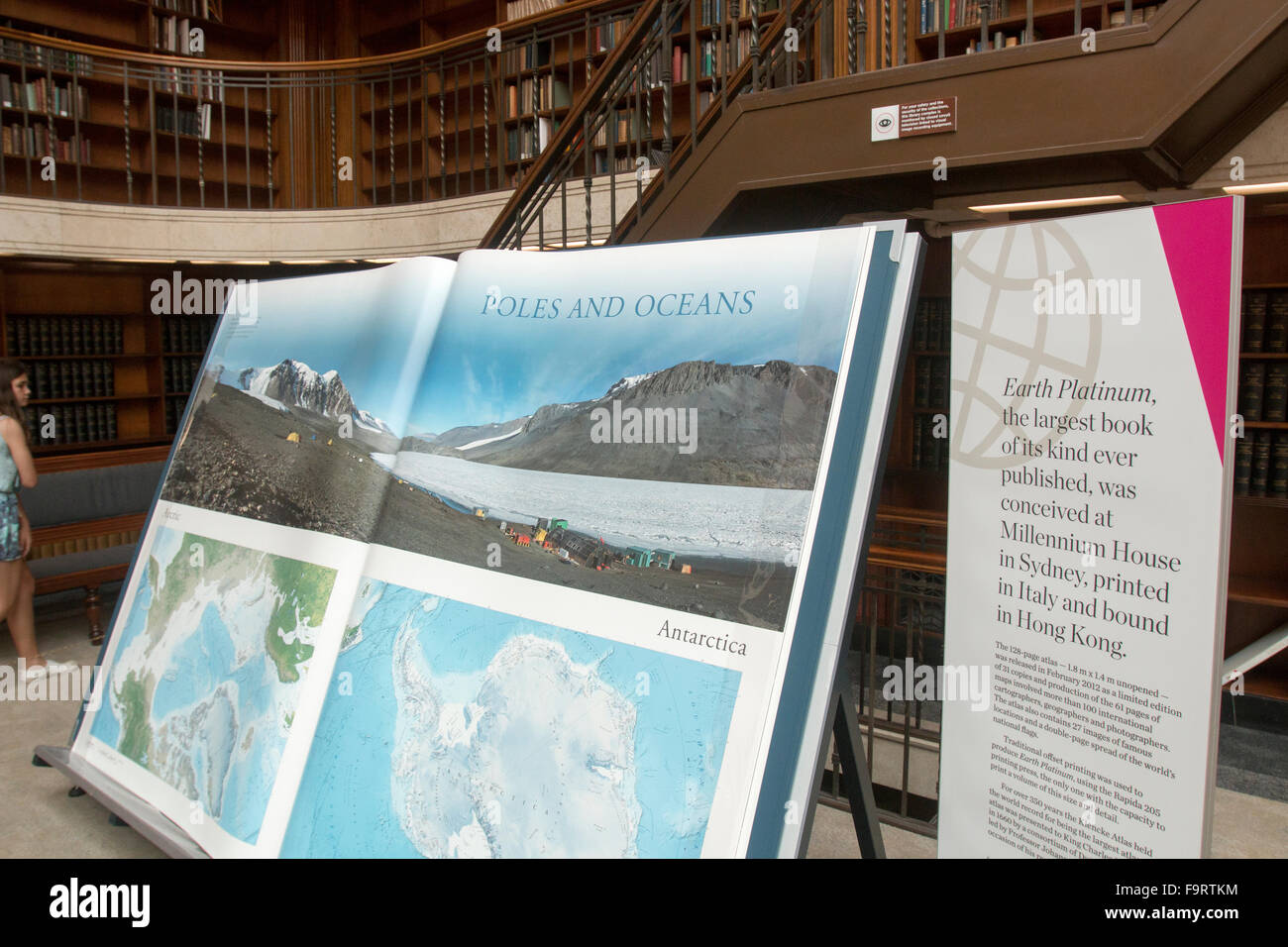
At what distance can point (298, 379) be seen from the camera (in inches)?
65.1

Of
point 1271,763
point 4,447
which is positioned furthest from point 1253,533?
point 4,447

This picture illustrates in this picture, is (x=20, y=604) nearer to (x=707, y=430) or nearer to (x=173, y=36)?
(x=707, y=430)

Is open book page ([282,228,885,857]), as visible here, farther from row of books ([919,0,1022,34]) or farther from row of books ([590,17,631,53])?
row of books ([590,17,631,53])

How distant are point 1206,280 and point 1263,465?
350 centimetres

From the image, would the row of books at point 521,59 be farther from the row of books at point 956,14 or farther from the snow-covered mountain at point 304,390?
the snow-covered mountain at point 304,390

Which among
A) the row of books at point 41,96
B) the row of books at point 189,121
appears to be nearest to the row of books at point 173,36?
the row of books at point 189,121

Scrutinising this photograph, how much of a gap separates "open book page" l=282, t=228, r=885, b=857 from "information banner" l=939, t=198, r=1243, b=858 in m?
0.40

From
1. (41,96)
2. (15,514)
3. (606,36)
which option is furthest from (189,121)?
(15,514)

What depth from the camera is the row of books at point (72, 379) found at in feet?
21.6

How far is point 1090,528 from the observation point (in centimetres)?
123

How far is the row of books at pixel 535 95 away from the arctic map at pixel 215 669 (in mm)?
5547

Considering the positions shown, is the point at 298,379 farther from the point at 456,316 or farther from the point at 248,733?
the point at 248,733

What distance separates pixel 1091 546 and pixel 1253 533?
11.9ft

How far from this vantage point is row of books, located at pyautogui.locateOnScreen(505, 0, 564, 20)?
6793 mm
